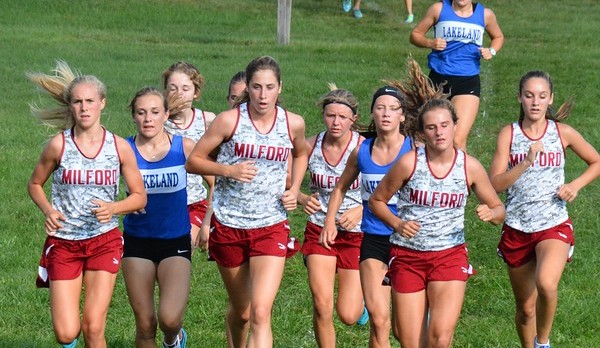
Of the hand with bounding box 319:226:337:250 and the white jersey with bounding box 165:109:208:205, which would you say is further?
the white jersey with bounding box 165:109:208:205

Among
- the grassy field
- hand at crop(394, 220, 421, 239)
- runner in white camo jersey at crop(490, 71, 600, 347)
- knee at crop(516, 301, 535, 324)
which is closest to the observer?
hand at crop(394, 220, 421, 239)

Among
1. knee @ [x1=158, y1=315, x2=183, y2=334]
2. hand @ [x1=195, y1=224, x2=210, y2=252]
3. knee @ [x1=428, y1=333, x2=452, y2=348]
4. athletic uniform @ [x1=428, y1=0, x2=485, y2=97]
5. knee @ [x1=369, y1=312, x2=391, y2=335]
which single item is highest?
athletic uniform @ [x1=428, y1=0, x2=485, y2=97]

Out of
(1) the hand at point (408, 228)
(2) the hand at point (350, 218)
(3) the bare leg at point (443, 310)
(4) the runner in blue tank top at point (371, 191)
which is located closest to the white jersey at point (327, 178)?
(2) the hand at point (350, 218)

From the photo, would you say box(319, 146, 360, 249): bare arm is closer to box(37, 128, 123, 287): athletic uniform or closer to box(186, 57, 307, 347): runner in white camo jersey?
box(186, 57, 307, 347): runner in white camo jersey

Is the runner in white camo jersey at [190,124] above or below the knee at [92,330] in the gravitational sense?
above

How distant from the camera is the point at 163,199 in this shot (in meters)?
8.62

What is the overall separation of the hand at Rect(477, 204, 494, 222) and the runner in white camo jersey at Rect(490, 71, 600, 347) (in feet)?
2.60

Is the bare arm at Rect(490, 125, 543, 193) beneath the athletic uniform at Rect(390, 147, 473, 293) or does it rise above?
above

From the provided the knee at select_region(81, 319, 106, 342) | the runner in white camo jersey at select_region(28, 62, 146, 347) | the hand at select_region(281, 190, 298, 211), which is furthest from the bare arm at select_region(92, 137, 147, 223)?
the hand at select_region(281, 190, 298, 211)

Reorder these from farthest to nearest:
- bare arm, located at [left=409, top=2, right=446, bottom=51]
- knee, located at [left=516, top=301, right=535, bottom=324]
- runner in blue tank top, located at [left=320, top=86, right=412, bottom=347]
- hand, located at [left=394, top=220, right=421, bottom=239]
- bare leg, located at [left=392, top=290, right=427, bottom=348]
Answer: bare arm, located at [left=409, top=2, right=446, bottom=51], knee, located at [left=516, top=301, right=535, bottom=324], runner in blue tank top, located at [left=320, top=86, right=412, bottom=347], bare leg, located at [left=392, top=290, right=427, bottom=348], hand, located at [left=394, top=220, right=421, bottom=239]

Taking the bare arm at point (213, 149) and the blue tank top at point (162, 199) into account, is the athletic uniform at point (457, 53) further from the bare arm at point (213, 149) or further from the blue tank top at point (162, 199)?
the bare arm at point (213, 149)

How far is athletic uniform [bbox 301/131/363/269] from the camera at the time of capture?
8953 mm

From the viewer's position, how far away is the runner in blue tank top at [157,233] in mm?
8406

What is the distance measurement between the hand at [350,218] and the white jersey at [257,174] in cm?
53
